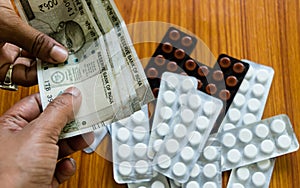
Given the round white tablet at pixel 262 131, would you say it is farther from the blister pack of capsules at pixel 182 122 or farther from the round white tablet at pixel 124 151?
the round white tablet at pixel 124 151

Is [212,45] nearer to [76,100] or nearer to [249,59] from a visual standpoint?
[249,59]

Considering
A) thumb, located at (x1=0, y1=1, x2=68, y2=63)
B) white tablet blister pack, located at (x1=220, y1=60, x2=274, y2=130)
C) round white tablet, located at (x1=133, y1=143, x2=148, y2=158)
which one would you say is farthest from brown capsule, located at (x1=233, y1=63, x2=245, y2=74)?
thumb, located at (x1=0, y1=1, x2=68, y2=63)

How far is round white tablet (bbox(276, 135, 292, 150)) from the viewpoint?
2.69ft

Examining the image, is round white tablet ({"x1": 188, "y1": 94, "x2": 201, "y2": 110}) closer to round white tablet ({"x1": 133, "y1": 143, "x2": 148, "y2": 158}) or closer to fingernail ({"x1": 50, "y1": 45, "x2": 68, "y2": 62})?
round white tablet ({"x1": 133, "y1": 143, "x2": 148, "y2": 158})

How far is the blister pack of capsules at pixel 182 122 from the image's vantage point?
2.68 feet

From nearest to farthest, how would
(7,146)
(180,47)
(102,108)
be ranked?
1. (7,146)
2. (102,108)
3. (180,47)

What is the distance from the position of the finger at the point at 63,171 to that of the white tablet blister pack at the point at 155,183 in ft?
0.35

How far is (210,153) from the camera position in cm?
82

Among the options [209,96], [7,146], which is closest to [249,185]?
[209,96]

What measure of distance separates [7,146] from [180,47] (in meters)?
0.40

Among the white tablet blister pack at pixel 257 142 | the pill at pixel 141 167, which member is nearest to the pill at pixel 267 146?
the white tablet blister pack at pixel 257 142

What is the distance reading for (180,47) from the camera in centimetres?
89

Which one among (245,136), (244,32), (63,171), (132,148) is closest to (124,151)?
(132,148)

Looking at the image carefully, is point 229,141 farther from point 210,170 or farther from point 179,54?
point 179,54
